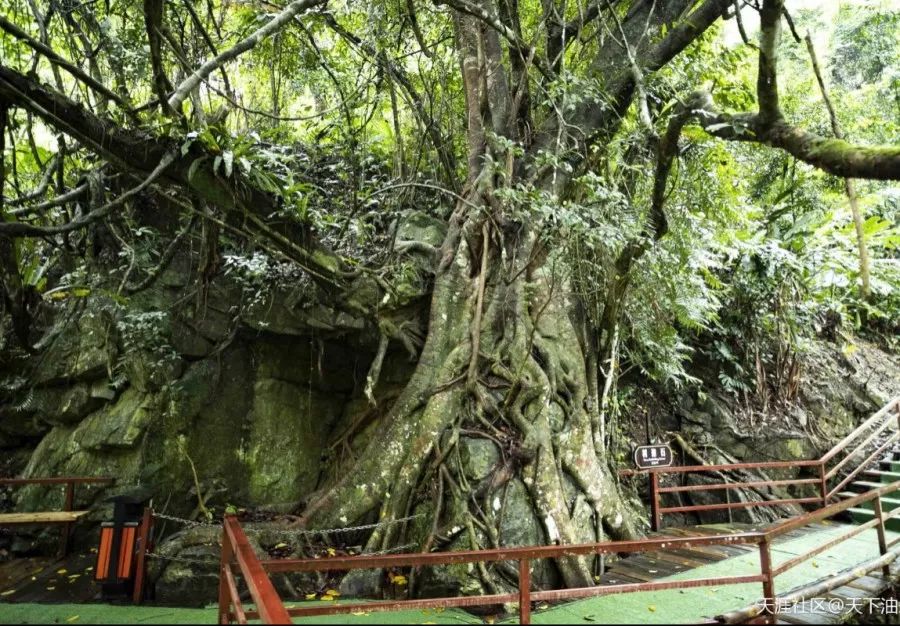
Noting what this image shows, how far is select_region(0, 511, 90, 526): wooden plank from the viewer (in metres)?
5.82

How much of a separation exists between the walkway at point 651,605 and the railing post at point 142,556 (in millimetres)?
287

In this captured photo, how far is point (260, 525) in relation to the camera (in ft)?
19.2

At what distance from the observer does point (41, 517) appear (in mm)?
5934

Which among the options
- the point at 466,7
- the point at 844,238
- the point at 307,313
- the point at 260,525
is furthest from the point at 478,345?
the point at 844,238

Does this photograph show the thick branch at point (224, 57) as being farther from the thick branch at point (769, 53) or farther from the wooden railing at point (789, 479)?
the wooden railing at point (789, 479)

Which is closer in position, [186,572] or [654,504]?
[186,572]

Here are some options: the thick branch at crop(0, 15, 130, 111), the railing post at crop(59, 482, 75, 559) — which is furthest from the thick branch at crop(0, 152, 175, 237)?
the railing post at crop(59, 482, 75, 559)

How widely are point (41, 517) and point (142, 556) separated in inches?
69.2

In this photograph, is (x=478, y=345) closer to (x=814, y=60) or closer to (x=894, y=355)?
(x=814, y=60)

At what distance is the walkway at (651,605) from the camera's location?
4.10 metres

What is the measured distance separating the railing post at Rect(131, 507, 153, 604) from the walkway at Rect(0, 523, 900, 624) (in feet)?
0.94

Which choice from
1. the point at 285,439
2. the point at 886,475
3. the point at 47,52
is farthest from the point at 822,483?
the point at 47,52

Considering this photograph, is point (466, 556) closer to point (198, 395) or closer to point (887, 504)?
point (198, 395)

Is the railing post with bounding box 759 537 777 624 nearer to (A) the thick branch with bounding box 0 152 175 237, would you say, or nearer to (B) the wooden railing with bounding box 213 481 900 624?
(B) the wooden railing with bounding box 213 481 900 624
